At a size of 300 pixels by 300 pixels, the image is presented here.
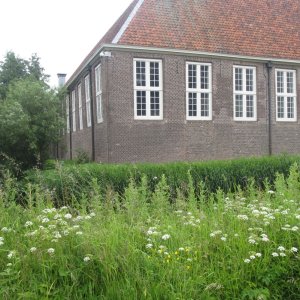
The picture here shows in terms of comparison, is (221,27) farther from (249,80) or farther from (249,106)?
(249,106)

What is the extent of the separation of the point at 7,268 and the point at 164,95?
1494 centimetres

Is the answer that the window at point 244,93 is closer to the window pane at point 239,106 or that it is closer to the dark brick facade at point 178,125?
the window pane at point 239,106

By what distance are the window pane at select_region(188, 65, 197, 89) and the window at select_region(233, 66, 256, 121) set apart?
237cm

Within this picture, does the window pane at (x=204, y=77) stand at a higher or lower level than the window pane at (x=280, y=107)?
higher

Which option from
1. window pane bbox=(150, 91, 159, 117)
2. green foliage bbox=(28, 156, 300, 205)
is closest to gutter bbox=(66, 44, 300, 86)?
window pane bbox=(150, 91, 159, 117)

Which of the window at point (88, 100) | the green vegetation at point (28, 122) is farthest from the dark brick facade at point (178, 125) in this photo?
the green vegetation at point (28, 122)

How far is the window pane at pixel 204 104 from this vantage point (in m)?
19.1

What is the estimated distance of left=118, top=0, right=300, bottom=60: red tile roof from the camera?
60.2ft

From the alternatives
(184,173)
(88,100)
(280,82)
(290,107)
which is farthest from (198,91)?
(184,173)

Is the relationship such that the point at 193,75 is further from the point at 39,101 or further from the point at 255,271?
the point at 255,271

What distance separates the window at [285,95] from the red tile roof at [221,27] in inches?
41.5

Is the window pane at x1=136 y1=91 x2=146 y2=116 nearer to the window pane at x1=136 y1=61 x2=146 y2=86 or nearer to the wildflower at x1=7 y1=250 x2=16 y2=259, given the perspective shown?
the window pane at x1=136 y1=61 x2=146 y2=86

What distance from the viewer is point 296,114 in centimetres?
2125

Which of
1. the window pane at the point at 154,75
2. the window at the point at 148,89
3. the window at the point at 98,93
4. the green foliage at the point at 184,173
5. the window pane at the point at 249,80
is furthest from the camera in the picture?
the window pane at the point at 249,80
